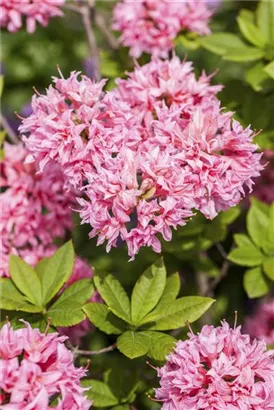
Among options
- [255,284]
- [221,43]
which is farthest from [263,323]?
[221,43]

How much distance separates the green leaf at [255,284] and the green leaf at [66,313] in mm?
530

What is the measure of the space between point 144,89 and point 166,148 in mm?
297

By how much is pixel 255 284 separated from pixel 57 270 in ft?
1.86

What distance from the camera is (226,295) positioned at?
2912 millimetres

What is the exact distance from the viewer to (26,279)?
1.90 metres

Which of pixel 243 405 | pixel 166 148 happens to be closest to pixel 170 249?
pixel 166 148

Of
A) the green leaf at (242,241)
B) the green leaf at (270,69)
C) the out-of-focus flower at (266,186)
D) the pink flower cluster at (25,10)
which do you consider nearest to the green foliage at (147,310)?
the green leaf at (242,241)

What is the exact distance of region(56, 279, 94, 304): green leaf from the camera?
6.05ft

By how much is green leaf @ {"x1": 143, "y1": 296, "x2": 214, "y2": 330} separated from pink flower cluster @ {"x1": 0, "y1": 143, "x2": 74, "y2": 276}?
0.48 m

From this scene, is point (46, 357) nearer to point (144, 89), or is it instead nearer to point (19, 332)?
point (19, 332)

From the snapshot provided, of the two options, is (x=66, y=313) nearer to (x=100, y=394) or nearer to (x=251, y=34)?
(x=100, y=394)

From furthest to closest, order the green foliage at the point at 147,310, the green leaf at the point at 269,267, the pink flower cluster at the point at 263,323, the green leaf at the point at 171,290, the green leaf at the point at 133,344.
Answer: the pink flower cluster at the point at 263,323 < the green leaf at the point at 269,267 < the green leaf at the point at 171,290 < the green foliage at the point at 147,310 < the green leaf at the point at 133,344

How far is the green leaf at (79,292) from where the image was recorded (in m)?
1.84

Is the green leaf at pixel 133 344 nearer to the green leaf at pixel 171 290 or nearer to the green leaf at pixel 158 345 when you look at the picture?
the green leaf at pixel 158 345
